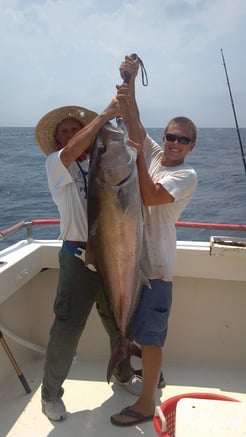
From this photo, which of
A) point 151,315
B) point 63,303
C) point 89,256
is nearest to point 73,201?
point 89,256

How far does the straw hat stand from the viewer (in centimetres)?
322

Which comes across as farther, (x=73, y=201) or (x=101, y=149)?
(x=73, y=201)

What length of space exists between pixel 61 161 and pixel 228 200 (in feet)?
41.8

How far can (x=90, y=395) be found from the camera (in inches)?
141

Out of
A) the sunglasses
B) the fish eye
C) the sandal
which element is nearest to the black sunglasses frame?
the sunglasses

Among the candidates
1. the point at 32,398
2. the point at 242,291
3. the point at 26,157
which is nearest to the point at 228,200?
the point at 242,291

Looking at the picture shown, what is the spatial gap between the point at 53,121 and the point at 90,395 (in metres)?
2.08

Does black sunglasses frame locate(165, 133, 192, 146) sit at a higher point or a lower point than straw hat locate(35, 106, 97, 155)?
lower

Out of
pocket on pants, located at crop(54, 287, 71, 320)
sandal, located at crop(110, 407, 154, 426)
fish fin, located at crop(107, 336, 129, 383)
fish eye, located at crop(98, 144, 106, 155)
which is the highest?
fish eye, located at crop(98, 144, 106, 155)

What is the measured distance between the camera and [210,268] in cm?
390

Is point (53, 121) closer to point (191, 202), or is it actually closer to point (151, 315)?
point (151, 315)

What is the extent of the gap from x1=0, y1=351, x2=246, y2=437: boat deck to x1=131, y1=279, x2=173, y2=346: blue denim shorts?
2.09ft

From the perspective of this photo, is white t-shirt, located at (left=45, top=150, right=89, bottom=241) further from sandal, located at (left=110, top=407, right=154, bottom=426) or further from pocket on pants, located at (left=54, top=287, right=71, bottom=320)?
sandal, located at (left=110, top=407, right=154, bottom=426)

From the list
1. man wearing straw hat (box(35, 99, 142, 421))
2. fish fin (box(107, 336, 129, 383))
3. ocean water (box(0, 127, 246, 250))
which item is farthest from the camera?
ocean water (box(0, 127, 246, 250))
